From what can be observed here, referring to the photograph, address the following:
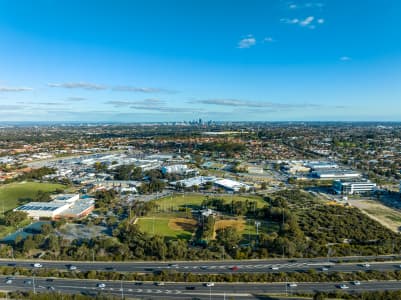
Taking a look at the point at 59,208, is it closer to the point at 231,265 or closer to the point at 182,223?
the point at 182,223

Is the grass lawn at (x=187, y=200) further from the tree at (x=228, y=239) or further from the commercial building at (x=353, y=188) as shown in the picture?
the commercial building at (x=353, y=188)

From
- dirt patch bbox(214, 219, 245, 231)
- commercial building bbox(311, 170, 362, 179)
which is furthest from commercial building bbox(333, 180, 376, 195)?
dirt patch bbox(214, 219, 245, 231)

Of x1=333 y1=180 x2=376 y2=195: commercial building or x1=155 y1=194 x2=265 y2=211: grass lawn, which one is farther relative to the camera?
x1=333 y1=180 x2=376 y2=195: commercial building

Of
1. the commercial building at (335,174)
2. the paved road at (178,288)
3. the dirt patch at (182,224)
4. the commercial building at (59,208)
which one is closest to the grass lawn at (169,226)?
the dirt patch at (182,224)

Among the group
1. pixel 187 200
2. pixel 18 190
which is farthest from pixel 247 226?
pixel 18 190

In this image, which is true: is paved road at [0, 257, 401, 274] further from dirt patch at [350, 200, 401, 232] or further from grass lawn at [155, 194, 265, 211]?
grass lawn at [155, 194, 265, 211]

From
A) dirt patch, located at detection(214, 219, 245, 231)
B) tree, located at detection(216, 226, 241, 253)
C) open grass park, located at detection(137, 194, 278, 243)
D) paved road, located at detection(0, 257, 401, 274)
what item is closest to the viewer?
paved road, located at detection(0, 257, 401, 274)
